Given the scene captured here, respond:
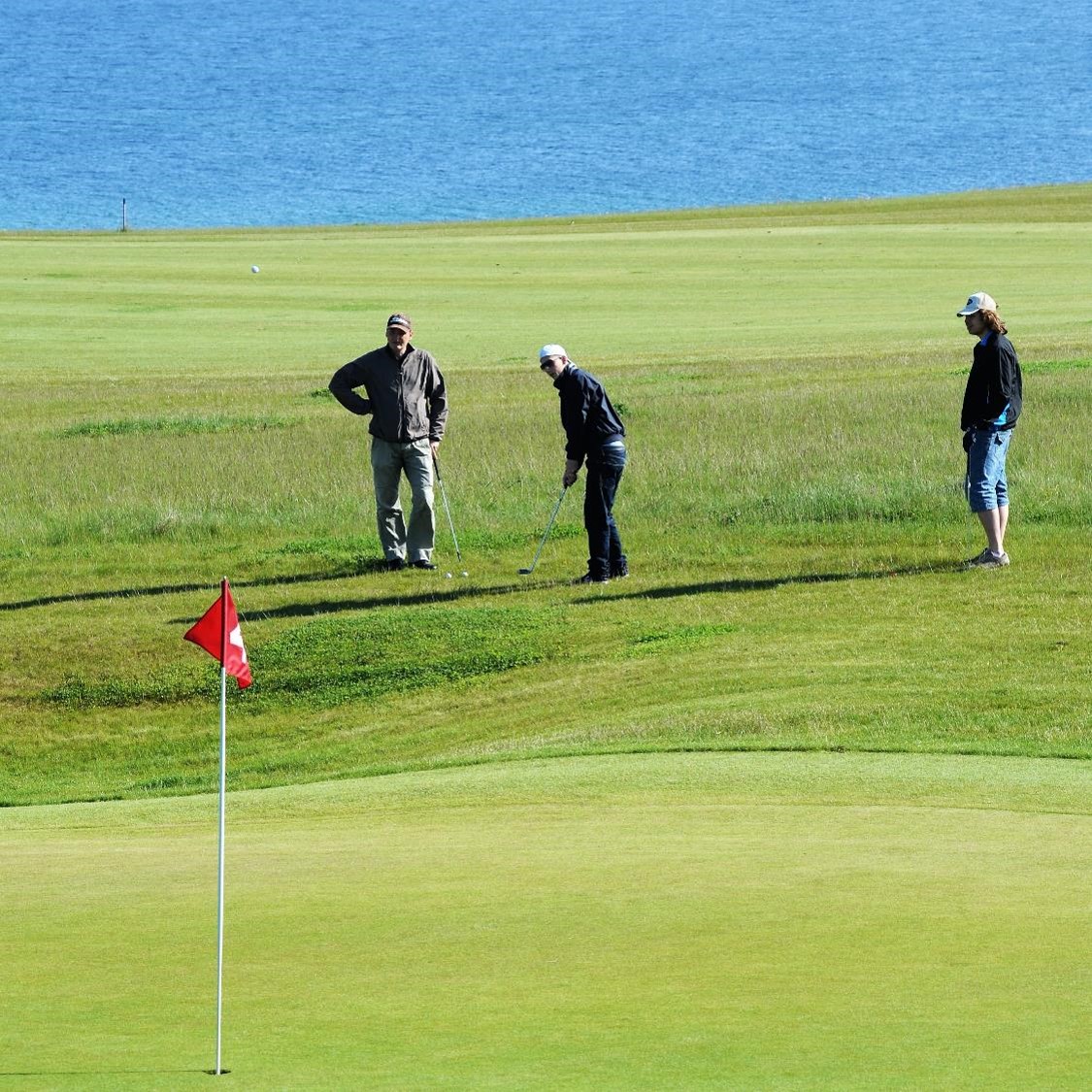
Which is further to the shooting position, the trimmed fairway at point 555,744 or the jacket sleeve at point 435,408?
the jacket sleeve at point 435,408

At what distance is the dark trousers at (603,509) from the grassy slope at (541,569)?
16.0 inches

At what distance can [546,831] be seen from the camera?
8.07 meters

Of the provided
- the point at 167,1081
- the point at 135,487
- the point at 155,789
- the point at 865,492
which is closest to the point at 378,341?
the point at 135,487

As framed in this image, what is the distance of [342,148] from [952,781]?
154889mm

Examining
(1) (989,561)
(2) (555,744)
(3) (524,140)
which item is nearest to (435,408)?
(1) (989,561)

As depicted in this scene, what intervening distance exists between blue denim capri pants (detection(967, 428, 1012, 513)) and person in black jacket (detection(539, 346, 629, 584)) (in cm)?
264

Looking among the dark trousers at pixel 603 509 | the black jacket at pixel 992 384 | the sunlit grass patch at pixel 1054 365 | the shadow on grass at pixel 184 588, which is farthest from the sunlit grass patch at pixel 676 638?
the sunlit grass patch at pixel 1054 365

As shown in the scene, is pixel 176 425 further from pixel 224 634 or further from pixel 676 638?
pixel 224 634

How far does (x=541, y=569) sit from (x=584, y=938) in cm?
1034

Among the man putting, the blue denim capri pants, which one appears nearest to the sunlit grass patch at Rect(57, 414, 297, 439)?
the man putting

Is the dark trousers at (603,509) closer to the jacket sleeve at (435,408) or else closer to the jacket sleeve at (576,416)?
the jacket sleeve at (576,416)

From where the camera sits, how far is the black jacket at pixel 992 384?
14.0 metres

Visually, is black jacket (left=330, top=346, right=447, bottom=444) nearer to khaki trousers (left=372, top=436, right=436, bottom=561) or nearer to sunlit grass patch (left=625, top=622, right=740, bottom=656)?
khaki trousers (left=372, top=436, right=436, bottom=561)

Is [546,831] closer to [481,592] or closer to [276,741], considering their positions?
[276,741]
